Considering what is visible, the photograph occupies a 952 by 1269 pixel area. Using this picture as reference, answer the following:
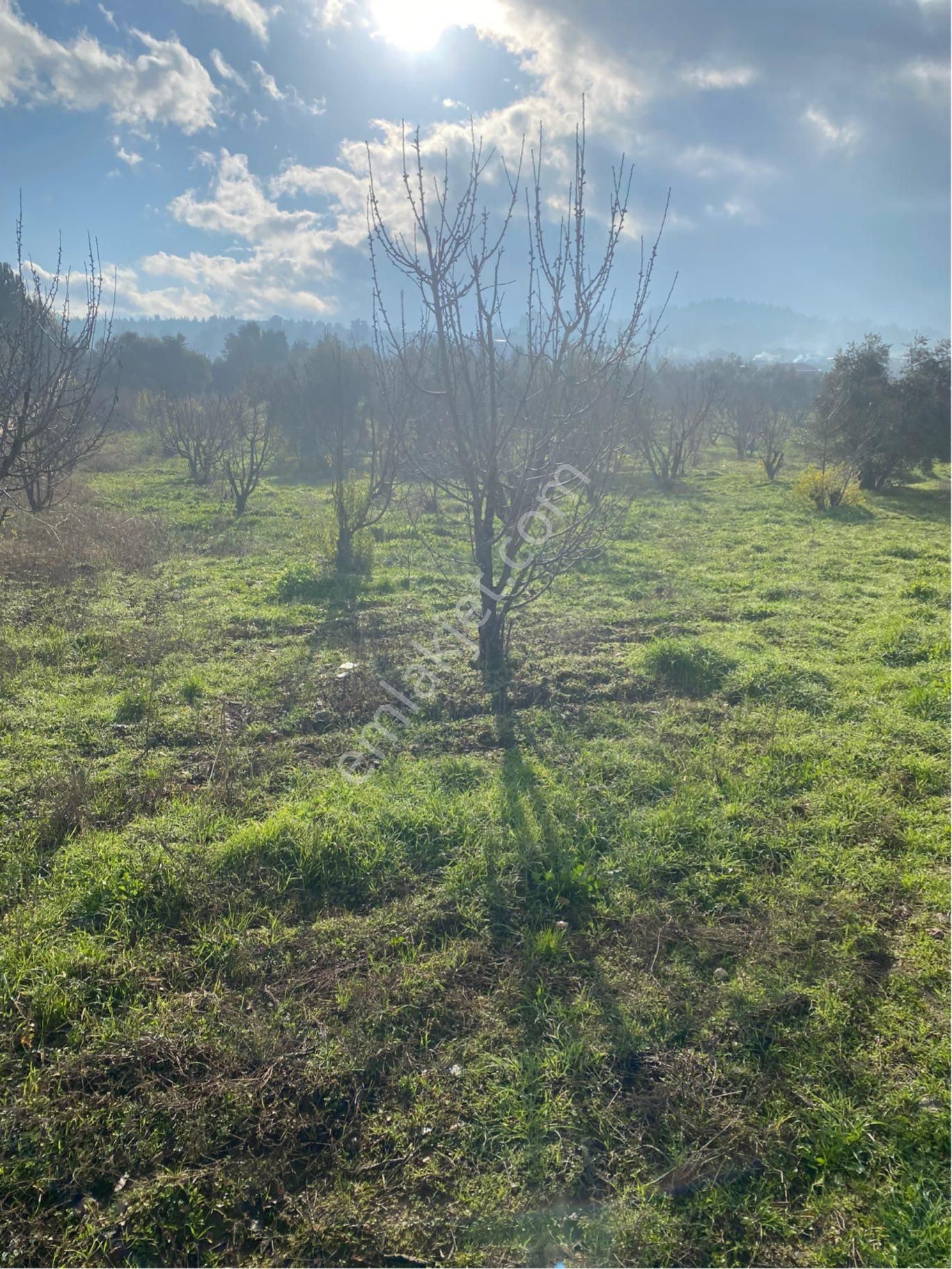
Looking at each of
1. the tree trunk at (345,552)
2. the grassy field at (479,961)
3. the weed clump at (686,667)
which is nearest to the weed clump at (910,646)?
the grassy field at (479,961)

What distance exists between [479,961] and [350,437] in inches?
956

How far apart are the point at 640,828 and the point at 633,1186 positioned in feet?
6.59

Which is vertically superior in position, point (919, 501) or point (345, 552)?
point (919, 501)

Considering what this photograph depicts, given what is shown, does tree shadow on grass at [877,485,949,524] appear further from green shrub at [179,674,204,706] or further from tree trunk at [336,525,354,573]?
green shrub at [179,674,204,706]

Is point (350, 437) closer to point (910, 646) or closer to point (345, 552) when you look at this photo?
point (345, 552)

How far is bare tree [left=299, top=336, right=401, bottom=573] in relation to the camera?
10.4m

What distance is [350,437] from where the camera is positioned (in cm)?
2530

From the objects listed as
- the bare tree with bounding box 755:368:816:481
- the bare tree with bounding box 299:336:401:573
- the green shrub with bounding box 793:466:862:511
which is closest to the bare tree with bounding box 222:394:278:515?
the bare tree with bounding box 299:336:401:573

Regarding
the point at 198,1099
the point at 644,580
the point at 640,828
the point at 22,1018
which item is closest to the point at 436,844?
the point at 640,828

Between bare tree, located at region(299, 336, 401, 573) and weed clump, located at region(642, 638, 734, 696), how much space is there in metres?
4.65

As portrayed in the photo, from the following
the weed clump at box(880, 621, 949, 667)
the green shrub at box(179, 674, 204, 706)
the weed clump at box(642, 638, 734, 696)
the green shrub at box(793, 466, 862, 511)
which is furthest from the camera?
the green shrub at box(793, 466, 862, 511)

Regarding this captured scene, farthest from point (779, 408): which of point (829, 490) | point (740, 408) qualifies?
point (829, 490)

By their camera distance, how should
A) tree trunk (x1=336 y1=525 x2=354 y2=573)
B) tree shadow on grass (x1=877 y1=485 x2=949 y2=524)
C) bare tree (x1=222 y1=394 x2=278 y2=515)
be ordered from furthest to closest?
1. tree shadow on grass (x1=877 y1=485 x2=949 y2=524)
2. bare tree (x1=222 y1=394 x2=278 y2=515)
3. tree trunk (x1=336 y1=525 x2=354 y2=573)

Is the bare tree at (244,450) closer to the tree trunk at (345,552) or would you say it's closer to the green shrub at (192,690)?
the tree trunk at (345,552)
